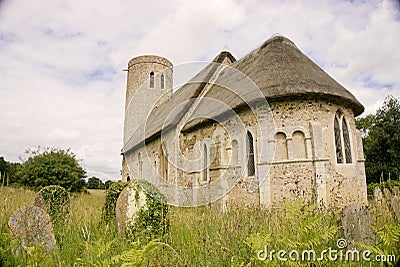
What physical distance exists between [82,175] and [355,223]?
1565cm

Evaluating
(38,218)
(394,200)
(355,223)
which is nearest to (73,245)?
(38,218)

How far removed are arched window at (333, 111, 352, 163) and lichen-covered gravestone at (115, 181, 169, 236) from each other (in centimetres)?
791

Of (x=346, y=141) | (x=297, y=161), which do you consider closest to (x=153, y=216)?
(x=297, y=161)

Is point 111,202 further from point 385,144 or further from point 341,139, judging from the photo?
point 385,144

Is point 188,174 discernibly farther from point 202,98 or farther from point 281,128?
point 281,128

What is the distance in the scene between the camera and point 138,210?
18.4 feet

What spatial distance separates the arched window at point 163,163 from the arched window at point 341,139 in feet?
28.8

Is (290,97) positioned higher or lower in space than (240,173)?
higher

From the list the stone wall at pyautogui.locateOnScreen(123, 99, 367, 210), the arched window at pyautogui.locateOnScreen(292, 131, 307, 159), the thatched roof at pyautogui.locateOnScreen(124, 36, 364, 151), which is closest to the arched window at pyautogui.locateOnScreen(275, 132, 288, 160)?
the stone wall at pyautogui.locateOnScreen(123, 99, 367, 210)

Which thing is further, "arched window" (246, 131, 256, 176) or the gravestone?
"arched window" (246, 131, 256, 176)

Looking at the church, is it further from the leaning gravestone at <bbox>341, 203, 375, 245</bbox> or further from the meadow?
the leaning gravestone at <bbox>341, 203, 375, 245</bbox>

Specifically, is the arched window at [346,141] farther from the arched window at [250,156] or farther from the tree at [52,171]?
the tree at [52,171]

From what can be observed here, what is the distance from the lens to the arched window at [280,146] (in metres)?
10.5

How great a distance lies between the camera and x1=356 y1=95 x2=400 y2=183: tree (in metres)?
21.7
